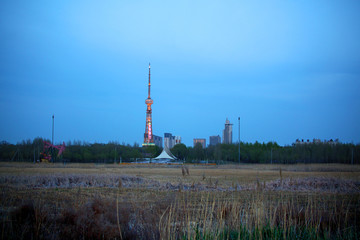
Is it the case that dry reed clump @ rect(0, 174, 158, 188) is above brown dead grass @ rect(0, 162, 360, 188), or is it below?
above

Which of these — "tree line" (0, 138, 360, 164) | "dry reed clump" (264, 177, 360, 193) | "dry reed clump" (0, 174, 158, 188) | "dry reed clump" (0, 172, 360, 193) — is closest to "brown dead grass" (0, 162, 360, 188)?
"dry reed clump" (0, 172, 360, 193)

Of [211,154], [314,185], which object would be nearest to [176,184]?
[314,185]

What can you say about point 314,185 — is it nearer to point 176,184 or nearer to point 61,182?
point 176,184

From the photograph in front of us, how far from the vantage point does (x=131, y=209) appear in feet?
24.9

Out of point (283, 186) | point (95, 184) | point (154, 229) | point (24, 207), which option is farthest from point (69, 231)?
point (283, 186)

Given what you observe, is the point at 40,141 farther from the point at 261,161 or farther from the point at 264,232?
the point at 264,232

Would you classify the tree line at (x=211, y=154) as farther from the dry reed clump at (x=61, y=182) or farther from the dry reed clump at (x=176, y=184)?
the dry reed clump at (x=61, y=182)

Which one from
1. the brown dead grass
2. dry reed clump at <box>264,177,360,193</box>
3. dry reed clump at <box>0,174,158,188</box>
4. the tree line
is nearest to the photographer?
dry reed clump at <box>0,174,158,188</box>

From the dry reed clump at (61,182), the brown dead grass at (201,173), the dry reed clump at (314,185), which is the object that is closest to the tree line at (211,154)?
the brown dead grass at (201,173)

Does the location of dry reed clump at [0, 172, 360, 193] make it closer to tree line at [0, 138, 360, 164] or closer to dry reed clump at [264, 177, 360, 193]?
dry reed clump at [264, 177, 360, 193]

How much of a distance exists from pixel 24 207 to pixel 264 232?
551 centimetres

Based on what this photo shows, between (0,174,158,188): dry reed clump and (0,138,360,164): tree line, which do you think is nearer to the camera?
(0,174,158,188): dry reed clump

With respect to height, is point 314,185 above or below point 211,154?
above

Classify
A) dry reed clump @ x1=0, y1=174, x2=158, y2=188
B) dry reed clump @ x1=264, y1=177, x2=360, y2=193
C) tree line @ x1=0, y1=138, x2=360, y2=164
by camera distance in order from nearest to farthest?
dry reed clump @ x1=0, y1=174, x2=158, y2=188, dry reed clump @ x1=264, y1=177, x2=360, y2=193, tree line @ x1=0, y1=138, x2=360, y2=164
